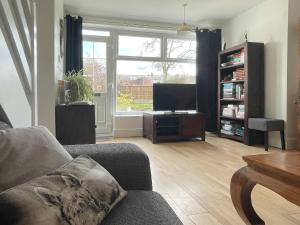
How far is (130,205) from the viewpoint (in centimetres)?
100

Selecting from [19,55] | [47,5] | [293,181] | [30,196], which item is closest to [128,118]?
[47,5]

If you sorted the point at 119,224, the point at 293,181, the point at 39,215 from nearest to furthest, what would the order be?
the point at 39,215 < the point at 119,224 < the point at 293,181

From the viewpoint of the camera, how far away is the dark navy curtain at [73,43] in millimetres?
4941

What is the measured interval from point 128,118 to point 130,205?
14.9 ft

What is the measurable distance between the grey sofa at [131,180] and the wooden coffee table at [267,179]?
0.57 meters

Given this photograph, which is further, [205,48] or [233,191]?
[205,48]

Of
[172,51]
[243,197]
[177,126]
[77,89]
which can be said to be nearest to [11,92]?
[243,197]

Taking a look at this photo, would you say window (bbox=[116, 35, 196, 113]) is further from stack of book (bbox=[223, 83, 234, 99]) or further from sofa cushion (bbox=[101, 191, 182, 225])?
sofa cushion (bbox=[101, 191, 182, 225])

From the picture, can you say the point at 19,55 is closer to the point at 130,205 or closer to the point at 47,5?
the point at 130,205

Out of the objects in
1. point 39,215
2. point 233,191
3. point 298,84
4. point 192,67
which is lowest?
point 233,191

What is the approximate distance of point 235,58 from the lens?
16.3ft

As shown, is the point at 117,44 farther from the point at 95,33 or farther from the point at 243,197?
the point at 243,197

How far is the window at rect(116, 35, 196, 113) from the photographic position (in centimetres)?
564

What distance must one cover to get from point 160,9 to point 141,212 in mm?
4553
